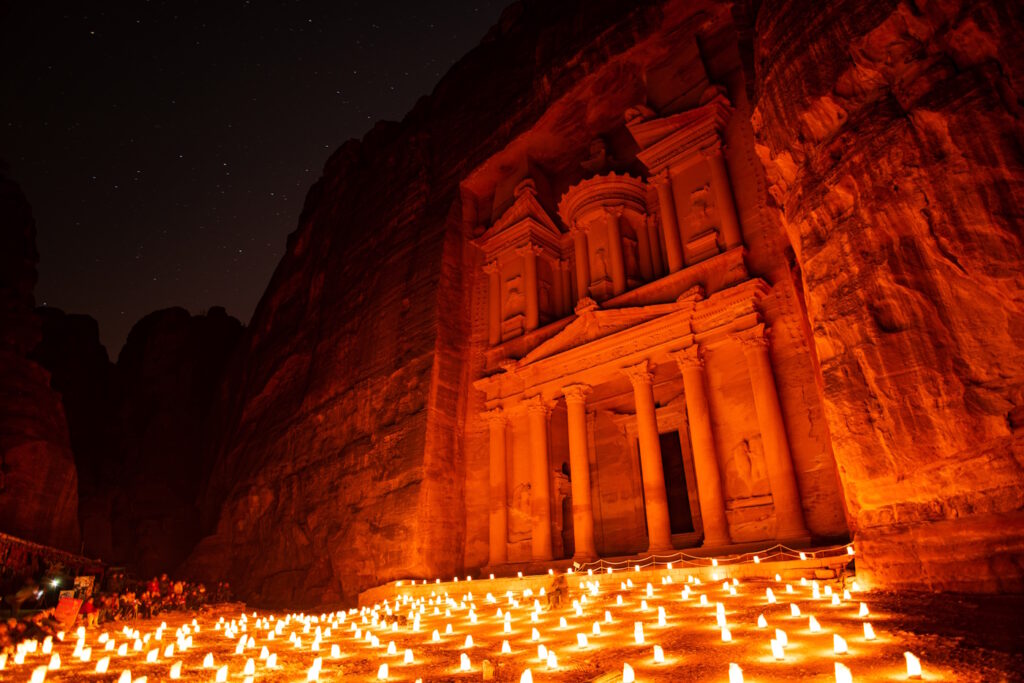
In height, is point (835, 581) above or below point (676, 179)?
below

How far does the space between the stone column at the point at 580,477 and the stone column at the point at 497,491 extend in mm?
2439

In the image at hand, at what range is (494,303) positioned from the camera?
23469 millimetres

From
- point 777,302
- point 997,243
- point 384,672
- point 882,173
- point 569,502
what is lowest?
point 384,672

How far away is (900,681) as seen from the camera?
13.2 feet

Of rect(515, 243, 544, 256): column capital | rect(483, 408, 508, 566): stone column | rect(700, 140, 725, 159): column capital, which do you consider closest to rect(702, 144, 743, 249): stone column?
rect(700, 140, 725, 159): column capital

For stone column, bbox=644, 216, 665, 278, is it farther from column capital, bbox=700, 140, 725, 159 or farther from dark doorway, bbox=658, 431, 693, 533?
dark doorway, bbox=658, 431, 693, 533

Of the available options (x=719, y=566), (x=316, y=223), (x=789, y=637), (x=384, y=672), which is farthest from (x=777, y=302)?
(x=316, y=223)

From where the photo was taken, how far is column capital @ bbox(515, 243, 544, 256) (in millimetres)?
23062

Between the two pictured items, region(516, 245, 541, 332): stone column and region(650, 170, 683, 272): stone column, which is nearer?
region(650, 170, 683, 272): stone column

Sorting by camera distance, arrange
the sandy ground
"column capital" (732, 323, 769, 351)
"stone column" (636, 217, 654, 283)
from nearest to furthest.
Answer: the sandy ground → "column capital" (732, 323, 769, 351) → "stone column" (636, 217, 654, 283)

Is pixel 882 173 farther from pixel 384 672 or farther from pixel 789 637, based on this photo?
pixel 384 672

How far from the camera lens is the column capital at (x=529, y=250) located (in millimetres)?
23062

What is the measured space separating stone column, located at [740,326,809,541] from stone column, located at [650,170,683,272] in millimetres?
4057

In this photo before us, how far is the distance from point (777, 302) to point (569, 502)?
9982 millimetres
